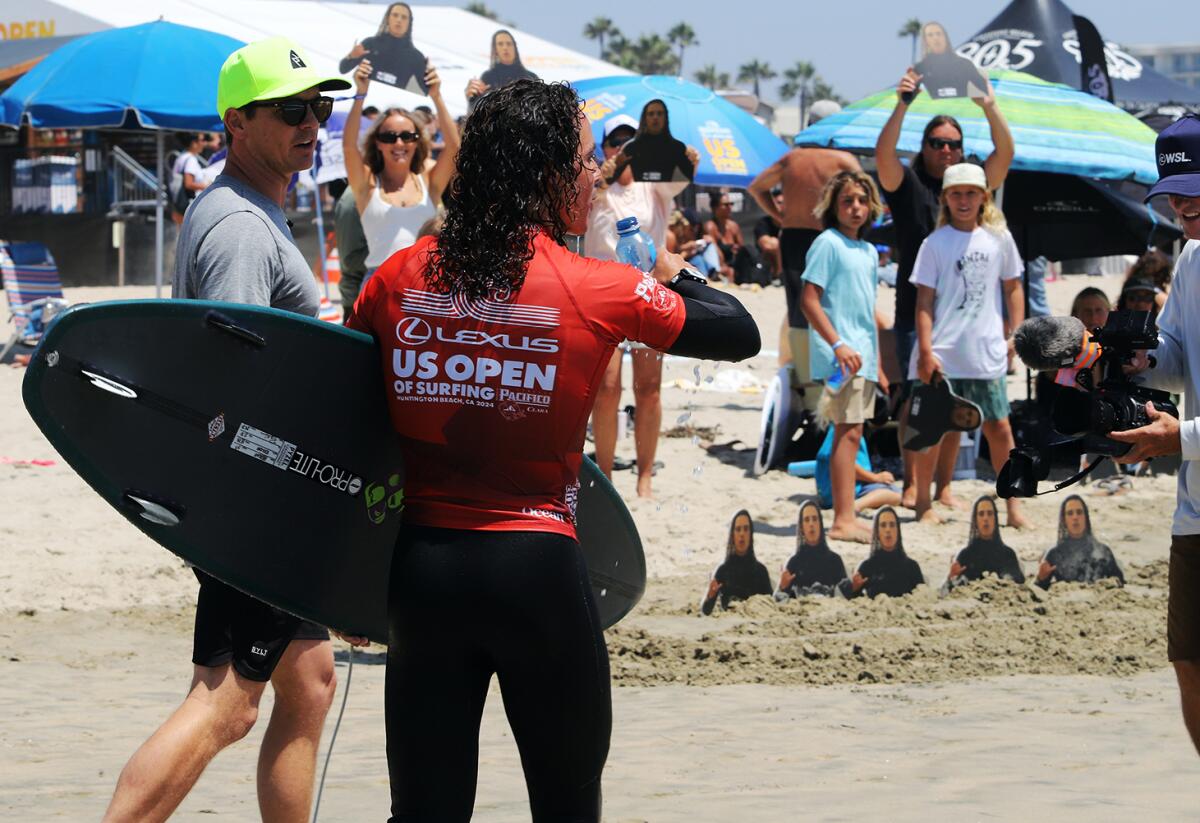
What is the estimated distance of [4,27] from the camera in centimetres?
2233

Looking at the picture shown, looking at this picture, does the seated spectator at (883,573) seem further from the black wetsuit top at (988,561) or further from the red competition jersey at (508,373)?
the red competition jersey at (508,373)

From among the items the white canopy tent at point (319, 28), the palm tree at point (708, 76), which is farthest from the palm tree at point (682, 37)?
the white canopy tent at point (319, 28)

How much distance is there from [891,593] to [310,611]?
3.88 meters

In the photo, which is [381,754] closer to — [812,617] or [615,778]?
[615,778]

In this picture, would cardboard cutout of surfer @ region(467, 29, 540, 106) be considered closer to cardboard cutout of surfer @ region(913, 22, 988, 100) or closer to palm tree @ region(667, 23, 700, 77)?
cardboard cutout of surfer @ region(913, 22, 988, 100)

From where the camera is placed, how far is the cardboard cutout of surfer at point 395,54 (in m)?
8.57

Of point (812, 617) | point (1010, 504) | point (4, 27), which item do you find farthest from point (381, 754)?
point (4, 27)

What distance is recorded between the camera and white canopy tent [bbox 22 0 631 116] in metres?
21.5

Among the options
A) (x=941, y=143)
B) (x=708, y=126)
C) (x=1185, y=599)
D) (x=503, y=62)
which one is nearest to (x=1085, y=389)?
(x=1185, y=599)

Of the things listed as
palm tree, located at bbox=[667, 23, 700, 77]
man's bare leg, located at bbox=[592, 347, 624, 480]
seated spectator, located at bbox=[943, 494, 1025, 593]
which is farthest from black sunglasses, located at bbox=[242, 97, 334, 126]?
palm tree, located at bbox=[667, 23, 700, 77]

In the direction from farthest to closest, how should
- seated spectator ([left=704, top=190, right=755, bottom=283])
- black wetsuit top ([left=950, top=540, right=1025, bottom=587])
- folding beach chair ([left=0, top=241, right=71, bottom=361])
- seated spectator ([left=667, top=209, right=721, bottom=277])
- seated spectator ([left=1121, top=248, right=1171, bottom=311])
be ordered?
seated spectator ([left=704, top=190, right=755, bottom=283]) < seated spectator ([left=667, top=209, right=721, bottom=277]) < folding beach chair ([left=0, top=241, right=71, bottom=361]) < seated spectator ([left=1121, top=248, right=1171, bottom=311]) < black wetsuit top ([left=950, top=540, right=1025, bottom=587])

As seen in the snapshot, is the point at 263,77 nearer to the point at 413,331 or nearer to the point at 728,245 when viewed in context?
the point at 413,331

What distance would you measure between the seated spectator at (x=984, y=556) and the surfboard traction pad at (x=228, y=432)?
3.98 m

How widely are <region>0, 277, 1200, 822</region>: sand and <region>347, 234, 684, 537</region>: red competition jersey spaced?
158cm
